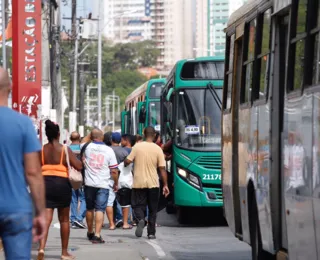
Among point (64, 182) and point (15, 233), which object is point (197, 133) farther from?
point (15, 233)

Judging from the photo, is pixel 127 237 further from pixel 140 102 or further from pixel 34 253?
pixel 140 102

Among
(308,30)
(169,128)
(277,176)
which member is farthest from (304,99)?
(169,128)

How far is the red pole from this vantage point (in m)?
24.8

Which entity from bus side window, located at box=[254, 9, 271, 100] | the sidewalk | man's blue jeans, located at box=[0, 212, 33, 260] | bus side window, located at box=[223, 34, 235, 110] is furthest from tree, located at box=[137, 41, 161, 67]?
man's blue jeans, located at box=[0, 212, 33, 260]

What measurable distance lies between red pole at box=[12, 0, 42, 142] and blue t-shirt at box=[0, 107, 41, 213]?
17702mm

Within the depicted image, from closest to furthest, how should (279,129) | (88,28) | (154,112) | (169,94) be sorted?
(279,129) < (169,94) < (154,112) < (88,28)

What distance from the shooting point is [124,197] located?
19688mm

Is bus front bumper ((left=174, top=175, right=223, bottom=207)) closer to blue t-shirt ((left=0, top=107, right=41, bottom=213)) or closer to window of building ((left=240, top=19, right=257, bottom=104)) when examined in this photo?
window of building ((left=240, top=19, right=257, bottom=104))

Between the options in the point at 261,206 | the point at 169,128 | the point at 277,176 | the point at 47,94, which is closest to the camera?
the point at 277,176

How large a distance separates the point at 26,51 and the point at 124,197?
6595 mm

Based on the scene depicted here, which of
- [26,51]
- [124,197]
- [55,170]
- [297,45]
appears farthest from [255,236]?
[26,51]

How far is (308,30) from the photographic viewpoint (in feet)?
27.9

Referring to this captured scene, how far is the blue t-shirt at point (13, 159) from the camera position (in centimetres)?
691

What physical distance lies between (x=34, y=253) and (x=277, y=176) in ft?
19.6
